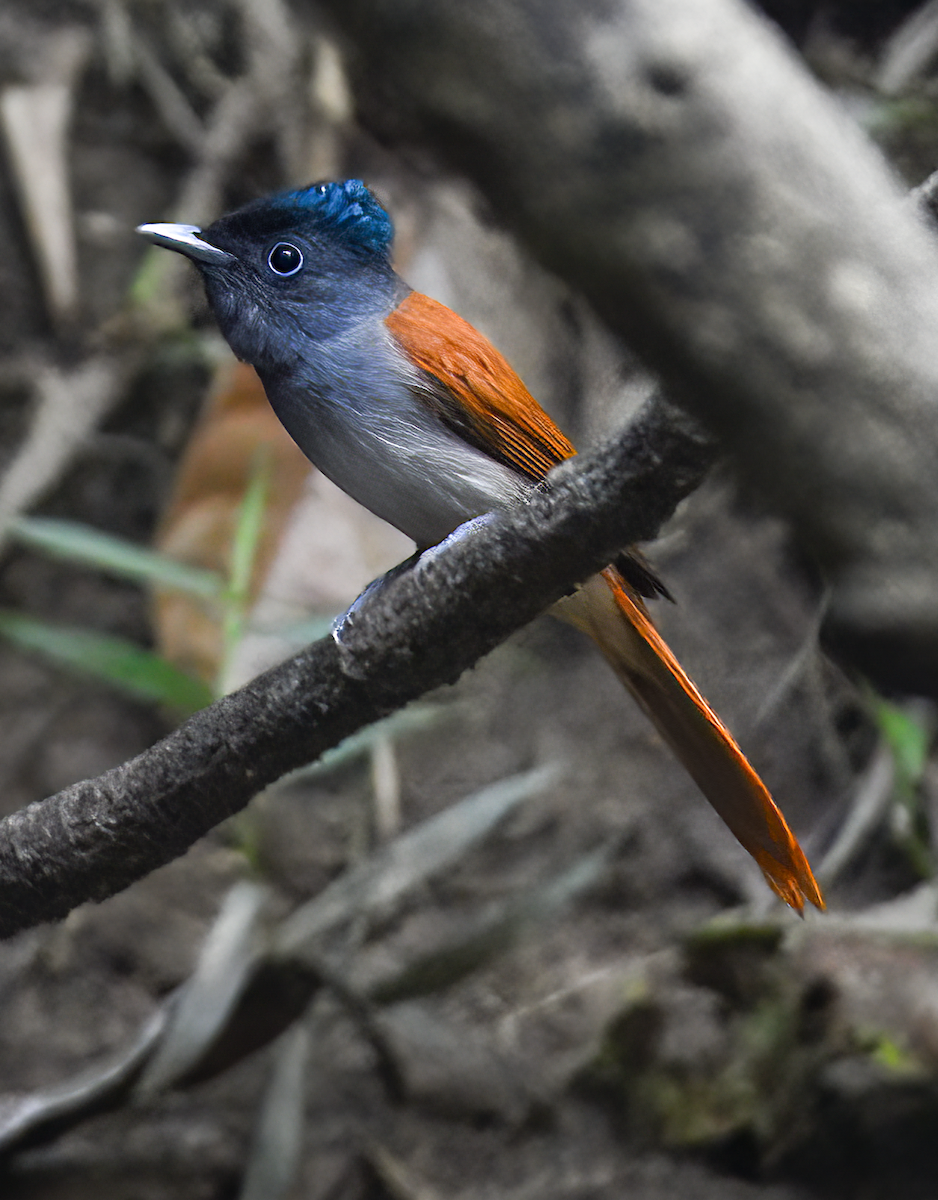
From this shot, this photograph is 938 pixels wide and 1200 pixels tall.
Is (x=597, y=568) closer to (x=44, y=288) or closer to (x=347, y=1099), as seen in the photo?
(x=347, y=1099)

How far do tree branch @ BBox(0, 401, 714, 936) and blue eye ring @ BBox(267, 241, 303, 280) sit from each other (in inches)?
25.9

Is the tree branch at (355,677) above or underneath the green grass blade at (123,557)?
above

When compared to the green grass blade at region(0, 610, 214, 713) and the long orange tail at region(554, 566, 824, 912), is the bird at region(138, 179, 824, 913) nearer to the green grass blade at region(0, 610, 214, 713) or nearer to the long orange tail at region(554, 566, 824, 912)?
the long orange tail at region(554, 566, 824, 912)

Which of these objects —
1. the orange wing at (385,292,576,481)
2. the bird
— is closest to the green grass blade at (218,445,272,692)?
the bird

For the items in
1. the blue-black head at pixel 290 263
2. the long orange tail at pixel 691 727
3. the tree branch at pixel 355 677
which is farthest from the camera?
the blue-black head at pixel 290 263

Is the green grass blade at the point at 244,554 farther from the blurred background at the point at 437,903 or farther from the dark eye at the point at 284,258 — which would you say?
the dark eye at the point at 284,258

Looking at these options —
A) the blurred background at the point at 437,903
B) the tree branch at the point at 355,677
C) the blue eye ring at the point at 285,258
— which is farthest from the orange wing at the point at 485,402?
the tree branch at the point at 355,677

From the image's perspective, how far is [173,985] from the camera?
2.99 meters

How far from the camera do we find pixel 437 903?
10.3ft

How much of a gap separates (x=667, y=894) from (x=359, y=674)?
1.96 metres

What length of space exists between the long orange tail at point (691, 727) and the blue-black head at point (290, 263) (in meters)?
0.55

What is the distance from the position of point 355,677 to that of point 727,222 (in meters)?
1.01

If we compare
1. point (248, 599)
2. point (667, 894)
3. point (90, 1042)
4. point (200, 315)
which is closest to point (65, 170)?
point (248, 599)

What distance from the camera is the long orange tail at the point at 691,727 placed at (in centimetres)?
145
